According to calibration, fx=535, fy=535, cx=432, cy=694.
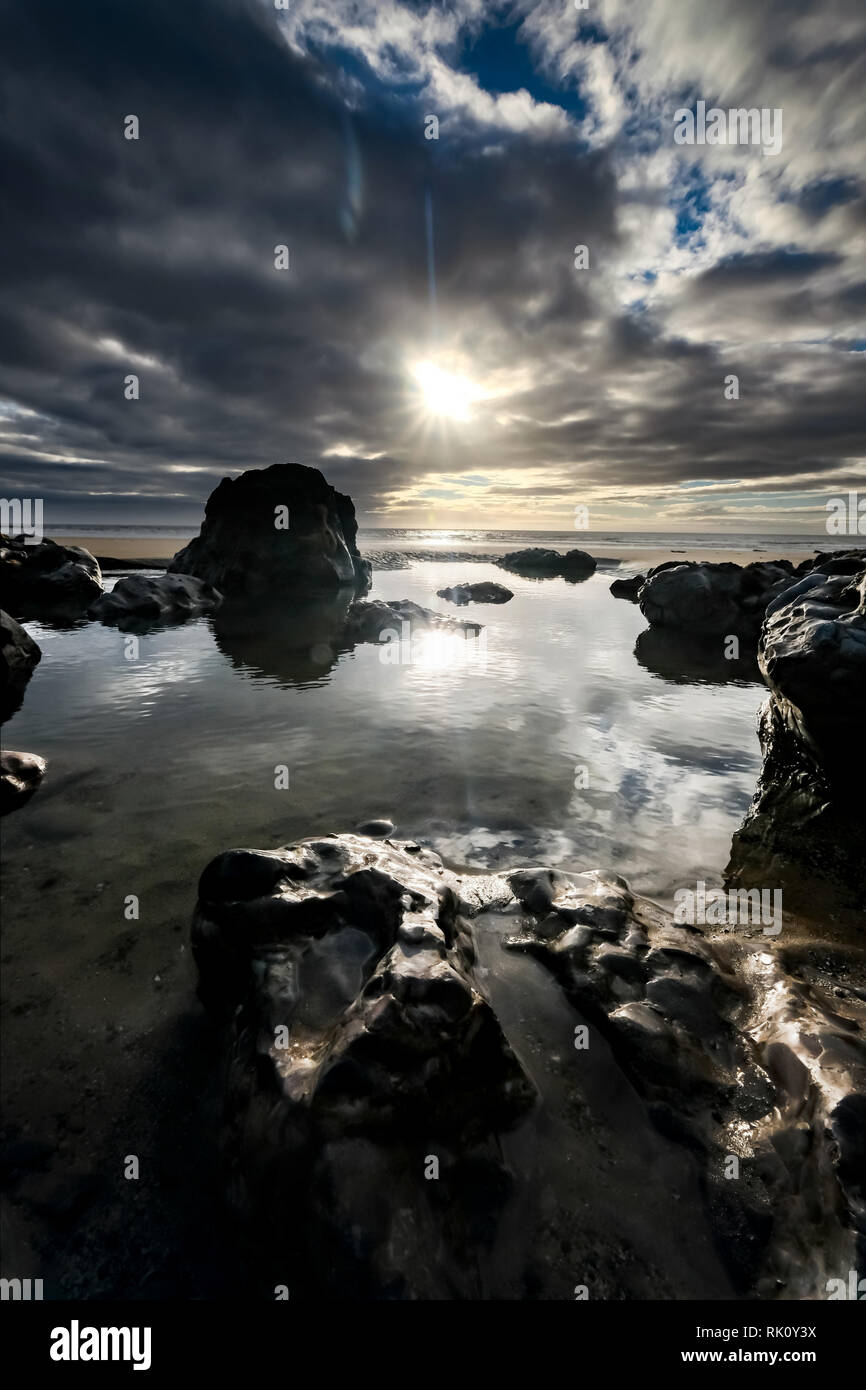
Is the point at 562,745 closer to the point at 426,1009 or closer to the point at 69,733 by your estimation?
the point at 426,1009

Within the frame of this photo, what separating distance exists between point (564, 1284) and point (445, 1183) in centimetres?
70

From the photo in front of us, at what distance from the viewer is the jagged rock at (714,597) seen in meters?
23.9

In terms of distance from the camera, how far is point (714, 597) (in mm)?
24234

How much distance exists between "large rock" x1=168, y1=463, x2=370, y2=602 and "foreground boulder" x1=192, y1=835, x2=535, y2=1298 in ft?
112

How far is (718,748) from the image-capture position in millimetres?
10641

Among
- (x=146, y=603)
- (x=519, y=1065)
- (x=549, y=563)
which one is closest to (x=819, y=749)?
(x=519, y=1065)

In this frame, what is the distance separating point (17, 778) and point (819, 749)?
38.1ft

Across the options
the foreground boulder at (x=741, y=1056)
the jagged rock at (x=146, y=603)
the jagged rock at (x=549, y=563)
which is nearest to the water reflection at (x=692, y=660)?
the foreground boulder at (x=741, y=1056)

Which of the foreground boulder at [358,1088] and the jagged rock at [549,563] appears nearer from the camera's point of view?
the foreground boulder at [358,1088]

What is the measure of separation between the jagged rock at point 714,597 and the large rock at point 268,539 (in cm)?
2185

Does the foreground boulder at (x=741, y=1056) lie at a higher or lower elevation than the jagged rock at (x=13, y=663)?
lower

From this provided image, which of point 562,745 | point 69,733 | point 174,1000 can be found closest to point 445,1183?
point 174,1000

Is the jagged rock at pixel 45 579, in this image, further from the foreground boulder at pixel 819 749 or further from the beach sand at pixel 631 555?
the foreground boulder at pixel 819 749

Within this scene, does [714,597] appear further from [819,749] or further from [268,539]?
[268,539]
